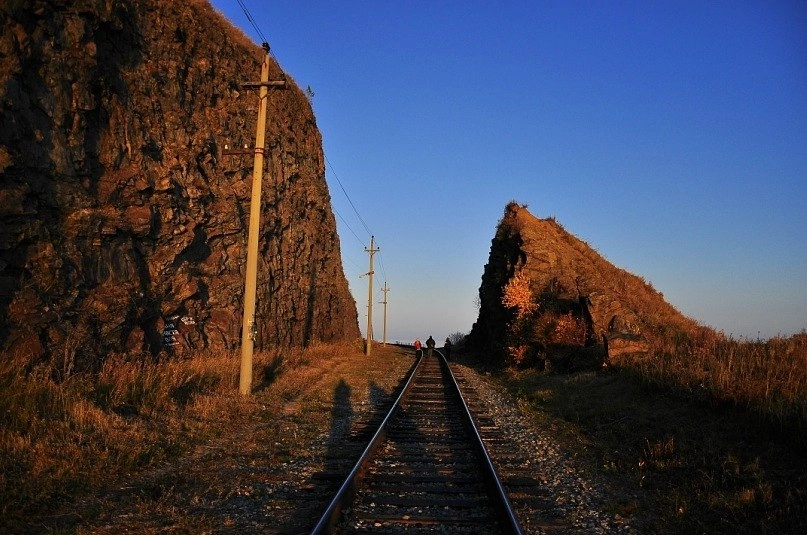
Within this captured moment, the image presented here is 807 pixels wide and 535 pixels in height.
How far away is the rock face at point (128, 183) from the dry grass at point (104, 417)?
1.27 metres

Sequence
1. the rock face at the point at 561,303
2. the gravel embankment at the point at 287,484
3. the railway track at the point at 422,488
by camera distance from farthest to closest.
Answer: the rock face at the point at 561,303 < the gravel embankment at the point at 287,484 < the railway track at the point at 422,488

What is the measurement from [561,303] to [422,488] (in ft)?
60.6

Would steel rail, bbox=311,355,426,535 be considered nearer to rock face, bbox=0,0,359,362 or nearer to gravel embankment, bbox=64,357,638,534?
gravel embankment, bbox=64,357,638,534

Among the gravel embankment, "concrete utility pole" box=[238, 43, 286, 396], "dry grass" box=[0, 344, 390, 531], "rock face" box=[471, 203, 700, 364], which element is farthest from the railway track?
"rock face" box=[471, 203, 700, 364]

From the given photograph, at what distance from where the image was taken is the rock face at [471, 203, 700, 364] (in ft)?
65.4

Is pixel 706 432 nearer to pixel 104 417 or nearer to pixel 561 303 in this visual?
pixel 104 417

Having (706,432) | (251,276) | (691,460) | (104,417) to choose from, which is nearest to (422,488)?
(691,460)

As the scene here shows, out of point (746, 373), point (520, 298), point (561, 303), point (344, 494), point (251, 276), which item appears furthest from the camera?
point (520, 298)

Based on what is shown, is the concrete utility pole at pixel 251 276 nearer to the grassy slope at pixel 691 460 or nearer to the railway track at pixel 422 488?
the railway track at pixel 422 488

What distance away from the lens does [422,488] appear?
7.09 metres

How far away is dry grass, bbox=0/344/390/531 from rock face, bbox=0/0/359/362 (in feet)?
4.17

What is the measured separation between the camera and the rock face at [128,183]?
1201 centimetres

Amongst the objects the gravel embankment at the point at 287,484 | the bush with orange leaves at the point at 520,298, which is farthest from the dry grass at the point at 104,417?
the bush with orange leaves at the point at 520,298

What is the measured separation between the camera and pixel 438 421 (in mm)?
12203
